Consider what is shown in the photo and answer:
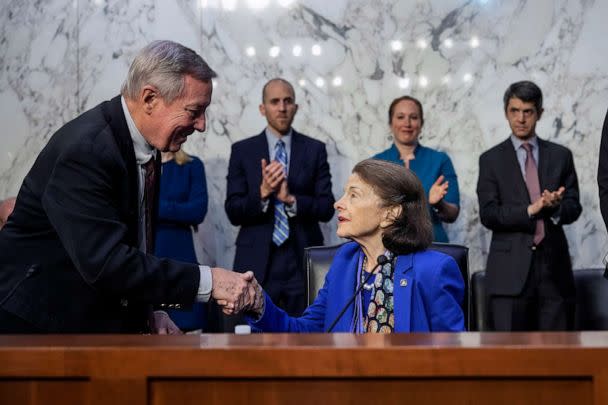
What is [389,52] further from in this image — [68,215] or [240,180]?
[68,215]

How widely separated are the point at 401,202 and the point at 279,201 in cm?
238

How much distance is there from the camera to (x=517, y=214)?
5.42 metres

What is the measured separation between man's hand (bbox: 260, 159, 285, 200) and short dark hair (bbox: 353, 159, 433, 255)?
1.96 metres

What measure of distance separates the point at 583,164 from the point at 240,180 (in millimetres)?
2547

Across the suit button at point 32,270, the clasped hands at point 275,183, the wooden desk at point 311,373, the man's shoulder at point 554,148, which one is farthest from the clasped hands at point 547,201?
the wooden desk at point 311,373

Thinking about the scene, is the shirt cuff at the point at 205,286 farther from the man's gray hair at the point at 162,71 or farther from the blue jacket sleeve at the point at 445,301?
the blue jacket sleeve at the point at 445,301

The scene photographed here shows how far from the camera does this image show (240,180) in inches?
226

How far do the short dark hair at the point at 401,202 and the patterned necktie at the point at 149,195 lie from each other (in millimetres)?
745

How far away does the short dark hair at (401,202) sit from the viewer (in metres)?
3.20

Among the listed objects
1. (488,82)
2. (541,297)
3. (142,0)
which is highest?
(142,0)

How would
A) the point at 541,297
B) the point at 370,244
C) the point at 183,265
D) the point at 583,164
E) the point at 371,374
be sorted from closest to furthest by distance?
the point at 371,374
the point at 183,265
the point at 370,244
the point at 541,297
the point at 583,164

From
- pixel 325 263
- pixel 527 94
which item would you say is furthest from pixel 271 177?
pixel 325 263

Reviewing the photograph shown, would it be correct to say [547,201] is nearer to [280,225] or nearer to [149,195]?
[280,225]

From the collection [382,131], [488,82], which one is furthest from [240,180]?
[488,82]
